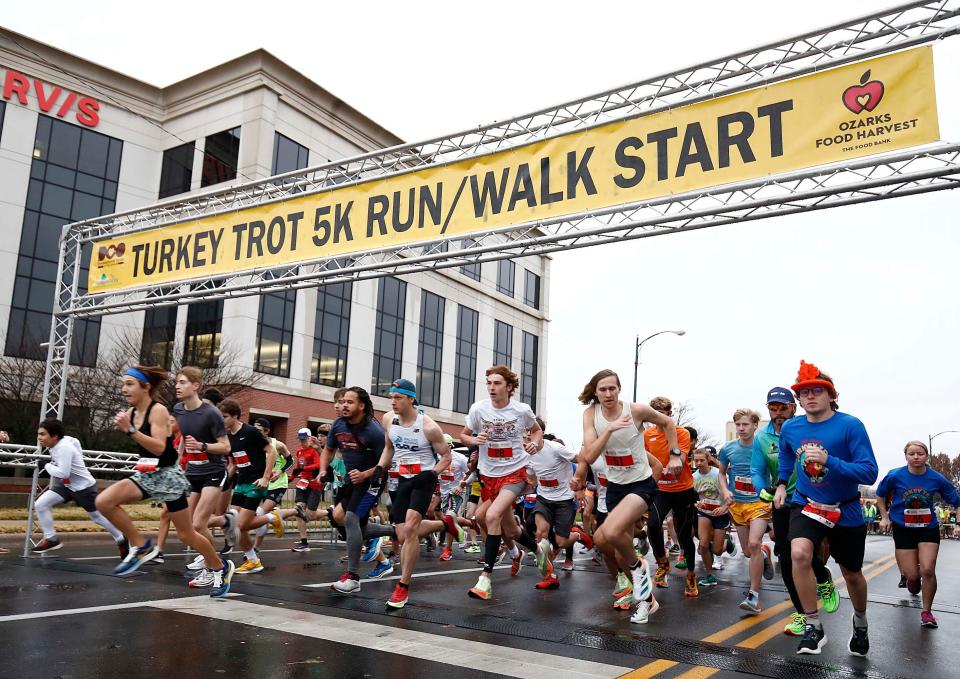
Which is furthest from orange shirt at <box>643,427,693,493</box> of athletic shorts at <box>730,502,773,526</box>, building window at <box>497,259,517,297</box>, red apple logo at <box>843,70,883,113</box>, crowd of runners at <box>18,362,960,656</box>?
building window at <box>497,259,517,297</box>

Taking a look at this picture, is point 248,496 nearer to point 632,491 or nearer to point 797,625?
point 632,491

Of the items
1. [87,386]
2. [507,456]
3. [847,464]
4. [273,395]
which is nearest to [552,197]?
[507,456]

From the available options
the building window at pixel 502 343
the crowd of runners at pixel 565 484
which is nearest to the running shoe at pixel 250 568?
the crowd of runners at pixel 565 484

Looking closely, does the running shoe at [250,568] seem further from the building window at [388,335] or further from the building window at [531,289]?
the building window at [531,289]

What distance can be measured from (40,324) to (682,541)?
2780 centimetres

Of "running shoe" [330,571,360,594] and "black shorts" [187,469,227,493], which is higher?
"black shorts" [187,469,227,493]

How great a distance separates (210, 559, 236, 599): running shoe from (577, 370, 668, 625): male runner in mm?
3214

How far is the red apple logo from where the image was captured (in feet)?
25.0

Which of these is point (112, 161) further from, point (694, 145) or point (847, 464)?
point (847, 464)

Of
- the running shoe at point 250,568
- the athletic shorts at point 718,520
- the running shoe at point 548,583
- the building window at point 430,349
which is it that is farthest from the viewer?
the building window at point 430,349

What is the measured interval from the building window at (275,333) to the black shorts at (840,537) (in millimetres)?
27398

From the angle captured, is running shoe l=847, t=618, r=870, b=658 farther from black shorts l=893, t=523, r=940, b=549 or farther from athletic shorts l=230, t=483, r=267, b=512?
athletic shorts l=230, t=483, r=267, b=512

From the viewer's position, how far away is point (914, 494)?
7.34m

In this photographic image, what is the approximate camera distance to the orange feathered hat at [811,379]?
5328mm
